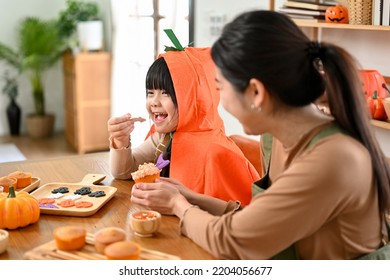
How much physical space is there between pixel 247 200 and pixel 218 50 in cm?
72

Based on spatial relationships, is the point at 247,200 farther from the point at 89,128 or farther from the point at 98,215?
the point at 89,128

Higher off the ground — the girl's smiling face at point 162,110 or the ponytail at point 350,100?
the ponytail at point 350,100

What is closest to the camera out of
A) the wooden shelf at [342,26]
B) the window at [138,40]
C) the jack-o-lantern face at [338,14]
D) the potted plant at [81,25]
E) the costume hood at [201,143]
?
the costume hood at [201,143]

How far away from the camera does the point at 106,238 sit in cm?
136

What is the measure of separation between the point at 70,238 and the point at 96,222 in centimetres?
27

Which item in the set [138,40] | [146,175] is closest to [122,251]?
[146,175]

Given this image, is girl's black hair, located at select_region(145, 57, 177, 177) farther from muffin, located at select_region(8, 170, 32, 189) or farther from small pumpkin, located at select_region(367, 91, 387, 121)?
small pumpkin, located at select_region(367, 91, 387, 121)

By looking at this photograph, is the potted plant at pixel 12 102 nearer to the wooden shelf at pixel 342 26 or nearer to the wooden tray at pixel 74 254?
the wooden shelf at pixel 342 26

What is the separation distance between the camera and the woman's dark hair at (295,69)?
130 centimetres

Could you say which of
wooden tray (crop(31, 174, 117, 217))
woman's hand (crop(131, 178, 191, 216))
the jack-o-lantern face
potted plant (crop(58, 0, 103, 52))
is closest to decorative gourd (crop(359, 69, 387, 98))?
the jack-o-lantern face

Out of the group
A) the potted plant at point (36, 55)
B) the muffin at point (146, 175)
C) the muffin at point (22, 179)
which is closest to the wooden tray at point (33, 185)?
the muffin at point (22, 179)

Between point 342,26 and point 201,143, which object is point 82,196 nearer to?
point 201,143
